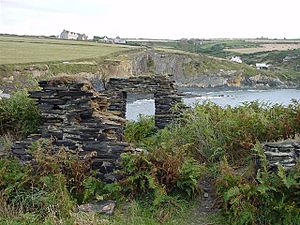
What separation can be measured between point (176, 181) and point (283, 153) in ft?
5.92

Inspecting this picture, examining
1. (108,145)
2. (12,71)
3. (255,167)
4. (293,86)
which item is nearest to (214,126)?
(255,167)

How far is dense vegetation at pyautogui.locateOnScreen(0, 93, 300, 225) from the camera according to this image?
668 cm

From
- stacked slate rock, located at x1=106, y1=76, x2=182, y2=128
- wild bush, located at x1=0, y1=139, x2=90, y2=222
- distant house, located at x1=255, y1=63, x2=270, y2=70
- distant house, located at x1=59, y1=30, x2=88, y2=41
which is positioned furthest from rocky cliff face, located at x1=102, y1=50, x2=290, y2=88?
wild bush, located at x1=0, y1=139, x2=90, y2=222

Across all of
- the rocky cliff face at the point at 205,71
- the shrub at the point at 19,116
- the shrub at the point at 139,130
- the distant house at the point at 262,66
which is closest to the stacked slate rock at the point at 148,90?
the shrub at the point at 139,130

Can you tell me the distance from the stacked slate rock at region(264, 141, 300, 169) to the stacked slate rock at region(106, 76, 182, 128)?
618 centimetres

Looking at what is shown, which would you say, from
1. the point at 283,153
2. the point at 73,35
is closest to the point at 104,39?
the point at 73,35

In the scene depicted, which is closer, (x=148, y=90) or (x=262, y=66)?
(x=148, y=90)

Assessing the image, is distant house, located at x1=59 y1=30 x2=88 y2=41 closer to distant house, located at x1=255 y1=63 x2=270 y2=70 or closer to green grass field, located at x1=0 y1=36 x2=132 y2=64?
green grass field, located at x1=0 y1=36 x2=132 y2=64

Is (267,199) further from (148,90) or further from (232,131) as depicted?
(148,90)

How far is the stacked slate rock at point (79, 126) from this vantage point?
814 cm

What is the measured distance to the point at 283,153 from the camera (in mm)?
7133

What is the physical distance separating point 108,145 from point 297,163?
3290 mm

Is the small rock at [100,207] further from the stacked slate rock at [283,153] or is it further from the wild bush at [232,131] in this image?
the stacked slate rock at [283,153]

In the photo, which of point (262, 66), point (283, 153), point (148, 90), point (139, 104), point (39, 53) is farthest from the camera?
point (262, 66)
